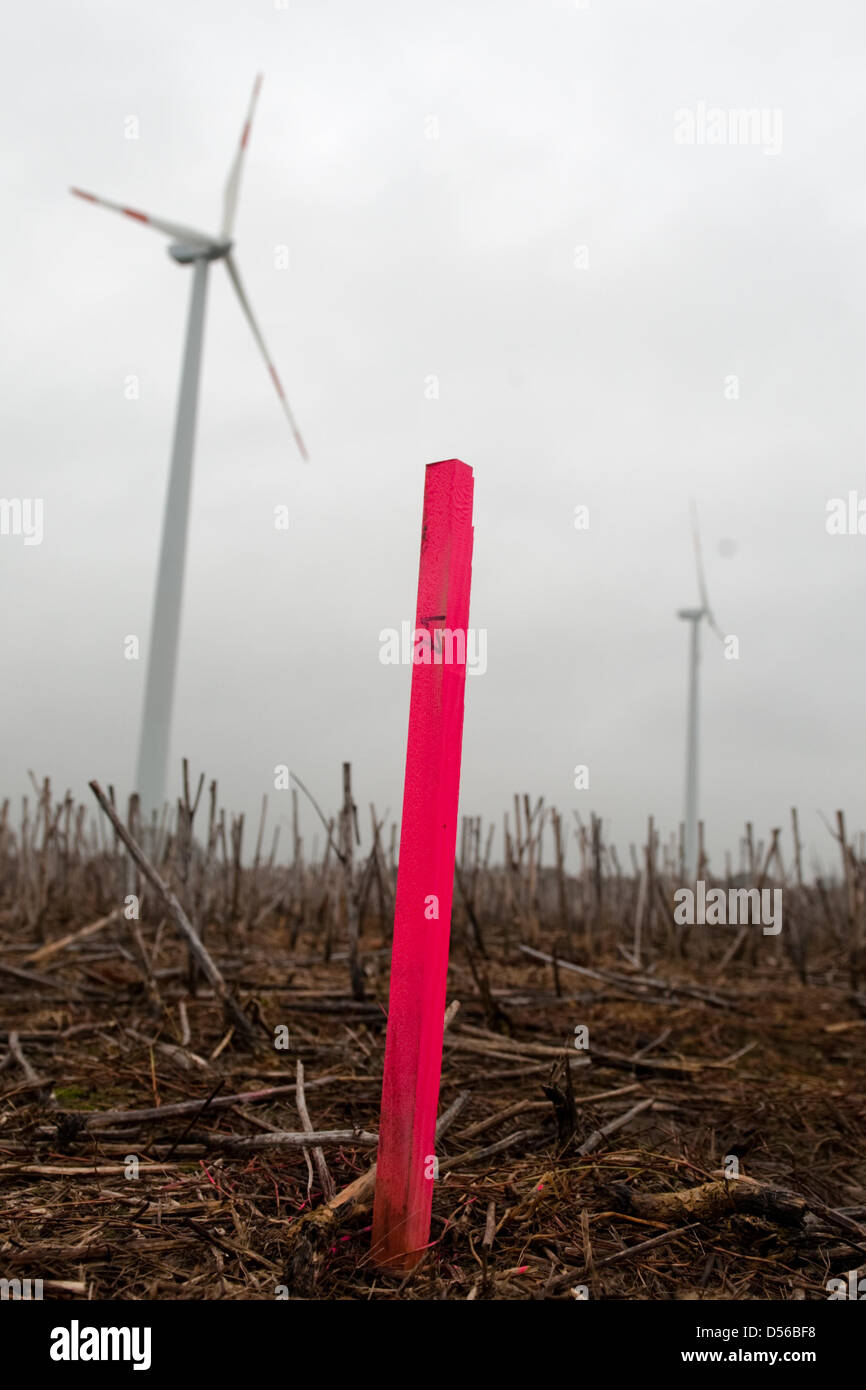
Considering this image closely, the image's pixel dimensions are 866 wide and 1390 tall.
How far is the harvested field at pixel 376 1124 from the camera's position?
2.60 m

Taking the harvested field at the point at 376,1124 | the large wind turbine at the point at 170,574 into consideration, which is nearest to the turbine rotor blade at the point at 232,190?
the large wind turbine at the point at 170,574

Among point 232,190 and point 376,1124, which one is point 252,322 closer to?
point 232,190

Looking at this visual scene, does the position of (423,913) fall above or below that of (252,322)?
below

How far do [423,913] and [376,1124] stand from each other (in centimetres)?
159

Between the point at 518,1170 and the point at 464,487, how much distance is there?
2175mm

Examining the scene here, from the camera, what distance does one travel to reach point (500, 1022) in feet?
17.3

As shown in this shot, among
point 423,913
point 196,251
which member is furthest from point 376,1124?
point 196,251

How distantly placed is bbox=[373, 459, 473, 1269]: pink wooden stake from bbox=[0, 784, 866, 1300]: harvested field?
0.18 meters

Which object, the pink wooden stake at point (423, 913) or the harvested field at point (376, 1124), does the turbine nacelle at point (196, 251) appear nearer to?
the harvested field at point (376, 1124)

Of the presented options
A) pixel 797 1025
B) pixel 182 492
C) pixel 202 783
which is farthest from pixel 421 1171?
pixel 182 492

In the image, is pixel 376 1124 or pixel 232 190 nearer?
pixel 376 1124

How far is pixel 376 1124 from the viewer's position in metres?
3.66
